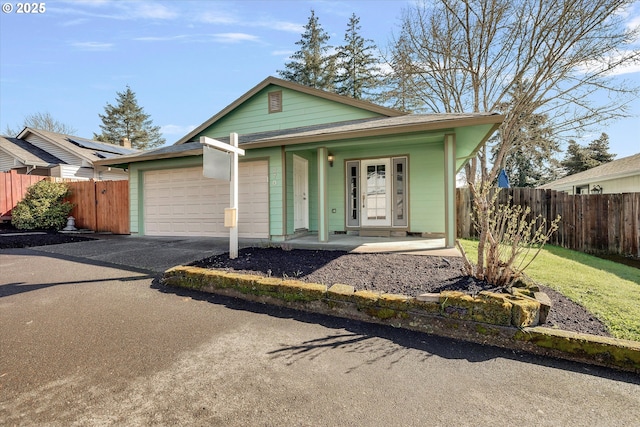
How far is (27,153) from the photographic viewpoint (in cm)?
1595

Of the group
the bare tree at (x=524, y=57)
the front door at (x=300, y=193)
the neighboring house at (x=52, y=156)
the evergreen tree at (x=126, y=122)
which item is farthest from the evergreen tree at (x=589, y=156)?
the evergreen tree at (x=126, y=122)

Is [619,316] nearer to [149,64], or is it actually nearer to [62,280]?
[62,280]

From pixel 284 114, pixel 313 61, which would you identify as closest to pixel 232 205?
pixel 284 114

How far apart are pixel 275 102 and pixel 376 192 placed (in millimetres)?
4691

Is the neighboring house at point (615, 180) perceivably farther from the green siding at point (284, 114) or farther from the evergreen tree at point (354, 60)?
the evergreen tree at point (354, 60)

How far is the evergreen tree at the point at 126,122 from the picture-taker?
107ft

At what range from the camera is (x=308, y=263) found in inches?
200

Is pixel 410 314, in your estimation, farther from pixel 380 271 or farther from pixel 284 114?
pixel 284 114

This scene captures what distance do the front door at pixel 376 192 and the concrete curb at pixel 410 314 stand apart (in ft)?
17.4

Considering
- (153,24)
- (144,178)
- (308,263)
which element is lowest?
(308,263)

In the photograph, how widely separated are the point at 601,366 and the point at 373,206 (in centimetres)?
663

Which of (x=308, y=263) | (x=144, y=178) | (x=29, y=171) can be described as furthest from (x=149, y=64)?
(x=29, y=171)

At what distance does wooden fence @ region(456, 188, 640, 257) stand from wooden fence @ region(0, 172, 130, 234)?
39.5 feet

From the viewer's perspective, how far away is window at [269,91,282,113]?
33.0 ft
